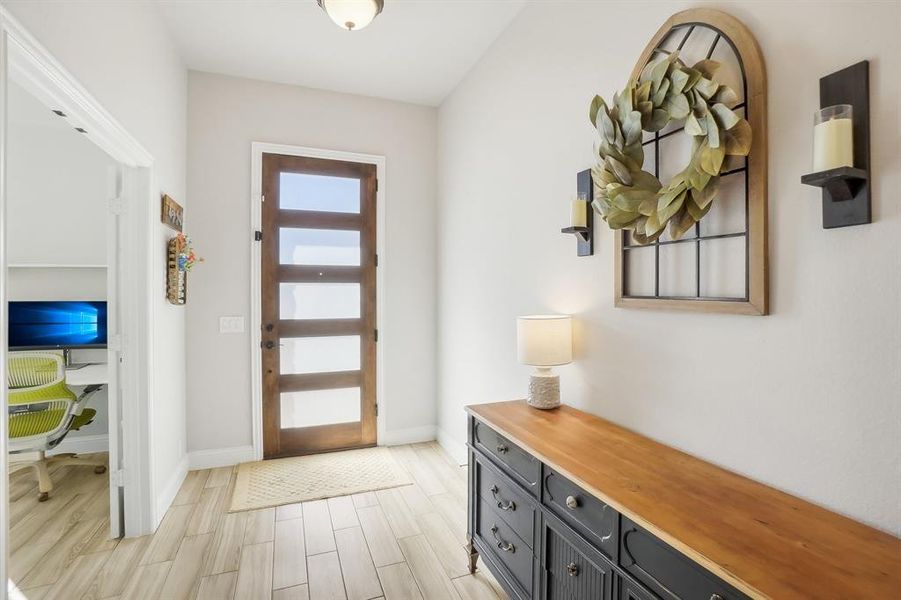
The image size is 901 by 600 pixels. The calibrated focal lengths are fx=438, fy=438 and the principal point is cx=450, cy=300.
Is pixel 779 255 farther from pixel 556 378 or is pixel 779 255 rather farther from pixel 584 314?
pixel 556 378

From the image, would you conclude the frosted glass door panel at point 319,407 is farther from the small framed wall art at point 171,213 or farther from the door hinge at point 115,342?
the small framed wall art at point 171,213

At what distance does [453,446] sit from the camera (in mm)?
3592

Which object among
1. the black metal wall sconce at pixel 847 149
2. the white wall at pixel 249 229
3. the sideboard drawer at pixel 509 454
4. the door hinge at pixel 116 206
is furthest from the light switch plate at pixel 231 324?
the black metal wall sconce at pixel 847 149

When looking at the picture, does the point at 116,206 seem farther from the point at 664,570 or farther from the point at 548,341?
the point at 664,570

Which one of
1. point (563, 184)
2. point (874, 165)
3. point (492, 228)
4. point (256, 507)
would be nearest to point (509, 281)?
point (492, 228)

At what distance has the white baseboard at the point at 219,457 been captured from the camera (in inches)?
132

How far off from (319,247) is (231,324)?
3.00 ft

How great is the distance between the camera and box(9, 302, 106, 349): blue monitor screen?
3.40 meters

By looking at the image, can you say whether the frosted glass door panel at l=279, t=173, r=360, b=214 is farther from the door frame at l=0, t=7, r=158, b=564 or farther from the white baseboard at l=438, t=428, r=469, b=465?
the white baseboard at l=438, t=428, r=469, b=465

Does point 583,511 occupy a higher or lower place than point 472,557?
higher

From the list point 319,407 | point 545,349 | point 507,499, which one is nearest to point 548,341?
point 545,349

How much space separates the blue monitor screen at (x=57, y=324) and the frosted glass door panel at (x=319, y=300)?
1.46m

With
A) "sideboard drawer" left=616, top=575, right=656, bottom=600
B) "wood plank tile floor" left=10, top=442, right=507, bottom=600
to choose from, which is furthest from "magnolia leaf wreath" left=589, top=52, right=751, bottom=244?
"wood plank tile floor" left=10, top=442, right=507, bottom=600

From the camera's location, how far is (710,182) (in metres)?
1.36
